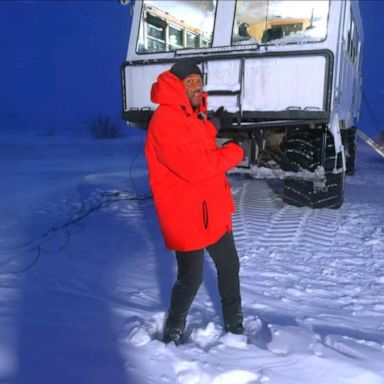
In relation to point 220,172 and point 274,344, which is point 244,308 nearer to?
point 274,344

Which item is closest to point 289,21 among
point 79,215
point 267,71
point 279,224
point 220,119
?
point 267,71

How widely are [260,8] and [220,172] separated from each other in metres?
3.73

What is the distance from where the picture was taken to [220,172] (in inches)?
82.3

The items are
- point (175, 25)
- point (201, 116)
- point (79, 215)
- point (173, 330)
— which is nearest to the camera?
point (201, 116)

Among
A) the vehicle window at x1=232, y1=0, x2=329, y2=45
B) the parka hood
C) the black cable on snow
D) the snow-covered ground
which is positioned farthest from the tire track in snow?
the parka hood

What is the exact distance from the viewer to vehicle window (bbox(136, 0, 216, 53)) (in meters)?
5.43

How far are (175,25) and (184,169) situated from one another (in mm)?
4187

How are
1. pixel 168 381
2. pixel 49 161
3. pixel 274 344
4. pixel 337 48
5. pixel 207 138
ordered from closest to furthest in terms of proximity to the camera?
pixel 168 381, pixel 207 138, pixel 274 344, pixel 337 48, pixel 49 161

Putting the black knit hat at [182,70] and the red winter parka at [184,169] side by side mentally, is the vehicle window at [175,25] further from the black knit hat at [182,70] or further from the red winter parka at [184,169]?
the red winter parka at [184,169]

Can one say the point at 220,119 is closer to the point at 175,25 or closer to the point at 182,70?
the point at 182,70

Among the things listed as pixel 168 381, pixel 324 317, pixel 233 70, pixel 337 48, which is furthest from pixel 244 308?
pixel 337 48

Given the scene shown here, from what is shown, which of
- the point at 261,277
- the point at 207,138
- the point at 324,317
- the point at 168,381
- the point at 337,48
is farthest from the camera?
the point at 337,48

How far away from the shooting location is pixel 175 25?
5.59 metres

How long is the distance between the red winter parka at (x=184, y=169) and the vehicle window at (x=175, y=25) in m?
3.58
